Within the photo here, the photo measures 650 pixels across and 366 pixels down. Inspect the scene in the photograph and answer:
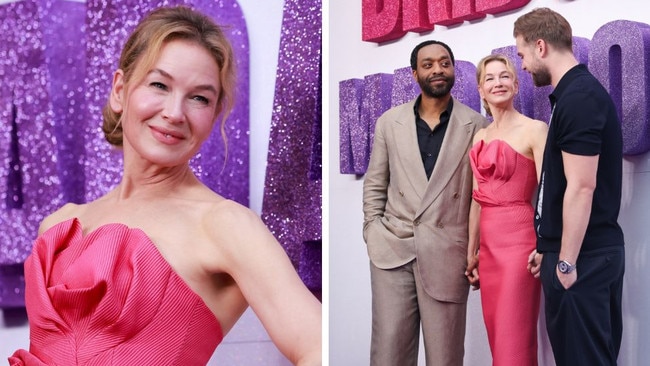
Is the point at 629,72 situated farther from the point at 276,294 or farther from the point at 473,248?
the point at 276,294

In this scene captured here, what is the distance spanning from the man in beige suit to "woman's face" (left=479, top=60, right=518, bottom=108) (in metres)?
0.12

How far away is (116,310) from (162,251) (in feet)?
0.52

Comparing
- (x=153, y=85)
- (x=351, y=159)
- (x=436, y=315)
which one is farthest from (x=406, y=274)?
(x=153, y=85)

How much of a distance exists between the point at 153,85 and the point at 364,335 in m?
1.68

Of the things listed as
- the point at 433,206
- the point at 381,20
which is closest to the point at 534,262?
the point at 433,206

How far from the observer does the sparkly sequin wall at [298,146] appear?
2158 mm

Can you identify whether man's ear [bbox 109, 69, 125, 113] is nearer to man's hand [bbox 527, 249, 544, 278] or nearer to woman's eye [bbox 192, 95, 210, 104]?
woman's eye [bbox 192, 95, 210, 104]

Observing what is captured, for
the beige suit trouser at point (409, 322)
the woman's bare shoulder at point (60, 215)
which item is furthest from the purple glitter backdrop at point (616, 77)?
the woman's bare shoulder at point (60, 215)

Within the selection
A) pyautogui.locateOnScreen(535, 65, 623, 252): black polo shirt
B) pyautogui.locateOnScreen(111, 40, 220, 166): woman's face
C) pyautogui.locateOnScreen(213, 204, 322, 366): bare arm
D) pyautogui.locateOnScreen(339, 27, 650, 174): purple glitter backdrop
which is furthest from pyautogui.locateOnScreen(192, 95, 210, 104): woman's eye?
pyautogui.locateOnScreen(339, 27, 650, 174): purple glitter backdrop

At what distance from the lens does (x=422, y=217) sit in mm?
3082

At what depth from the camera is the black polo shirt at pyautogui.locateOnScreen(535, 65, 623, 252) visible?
2486 mm

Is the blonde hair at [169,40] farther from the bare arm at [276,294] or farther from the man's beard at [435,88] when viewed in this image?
the man's beard at [435,88]

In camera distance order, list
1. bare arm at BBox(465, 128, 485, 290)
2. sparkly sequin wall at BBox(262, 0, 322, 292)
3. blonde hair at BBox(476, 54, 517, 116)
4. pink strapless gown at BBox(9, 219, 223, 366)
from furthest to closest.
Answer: bare arm at BBox(465, 128, 485, 290)
blonde hair at BBox(476, 54, 517, 116)
sparkly sequin wall at BBox(262, 0, 322, 292)
pink strapless gown at BBox(9, 219, 223, 366)

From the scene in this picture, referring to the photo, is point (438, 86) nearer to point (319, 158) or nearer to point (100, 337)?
point (319, 158)
